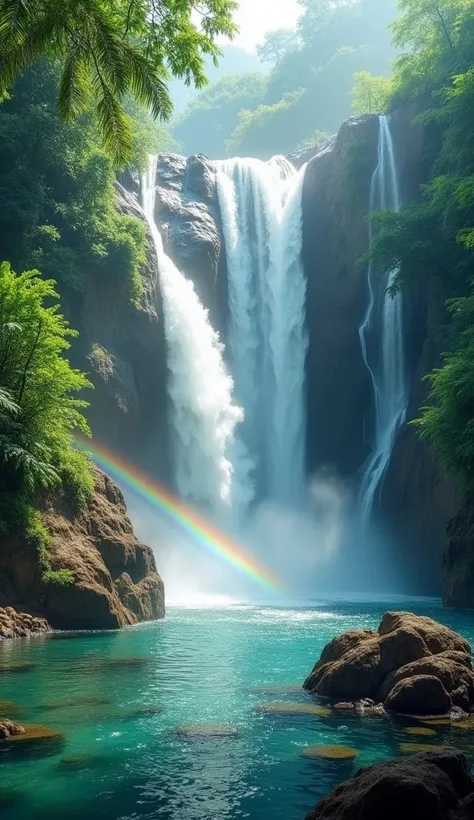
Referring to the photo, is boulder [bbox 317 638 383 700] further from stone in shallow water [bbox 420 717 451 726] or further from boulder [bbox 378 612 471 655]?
stone in shallow water [bbox 420 717 451 726]

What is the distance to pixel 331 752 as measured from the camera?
7.75 m

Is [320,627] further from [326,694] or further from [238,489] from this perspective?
[238,489]

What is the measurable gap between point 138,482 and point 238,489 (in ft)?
16.0

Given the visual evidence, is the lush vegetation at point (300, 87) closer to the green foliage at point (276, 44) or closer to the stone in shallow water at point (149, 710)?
the green foliage at point (276, 44)

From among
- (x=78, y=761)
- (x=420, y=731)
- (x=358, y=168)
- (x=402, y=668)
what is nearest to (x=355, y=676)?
(x=402, y=668)

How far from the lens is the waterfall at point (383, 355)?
3406cm

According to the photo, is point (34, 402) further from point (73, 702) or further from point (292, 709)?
point (292, 709)

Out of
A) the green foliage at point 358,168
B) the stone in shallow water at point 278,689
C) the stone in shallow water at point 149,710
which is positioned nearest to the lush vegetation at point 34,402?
the stone in shallow water at point 278,689

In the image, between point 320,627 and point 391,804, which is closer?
point 391,804

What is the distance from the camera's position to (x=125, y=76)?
8.47 m

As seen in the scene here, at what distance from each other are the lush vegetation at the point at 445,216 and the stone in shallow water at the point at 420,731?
13909 mm

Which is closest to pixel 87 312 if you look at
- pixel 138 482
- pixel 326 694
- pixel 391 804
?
pixel 138 482

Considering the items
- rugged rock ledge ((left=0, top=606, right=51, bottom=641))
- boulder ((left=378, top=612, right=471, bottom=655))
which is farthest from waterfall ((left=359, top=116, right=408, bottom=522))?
boulder ((left=378, top=612, right=471, bottom=655))

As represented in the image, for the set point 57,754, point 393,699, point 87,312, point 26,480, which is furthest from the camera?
point 87,312
